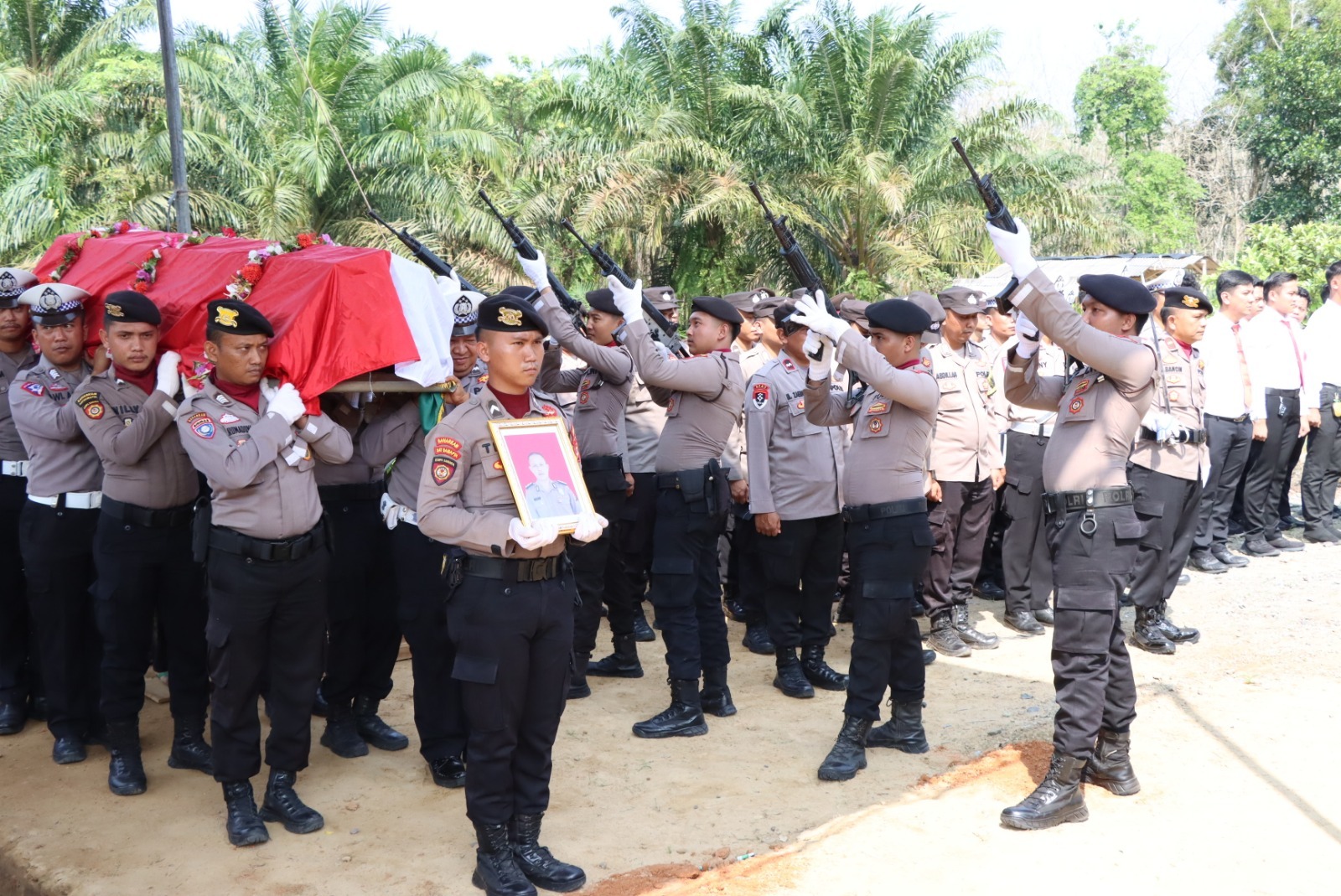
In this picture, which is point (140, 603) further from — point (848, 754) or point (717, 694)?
point (848, 754)

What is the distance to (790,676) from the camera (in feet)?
19.2

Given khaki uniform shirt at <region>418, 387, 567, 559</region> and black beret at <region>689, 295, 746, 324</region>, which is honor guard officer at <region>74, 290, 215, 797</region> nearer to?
khaki uniform shirt at <region>418, 387, 567, 559</region>

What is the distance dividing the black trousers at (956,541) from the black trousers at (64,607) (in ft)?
13.9

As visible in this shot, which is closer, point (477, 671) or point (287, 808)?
point (477, 671)

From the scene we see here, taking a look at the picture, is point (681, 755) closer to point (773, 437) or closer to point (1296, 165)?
point (773, 437)

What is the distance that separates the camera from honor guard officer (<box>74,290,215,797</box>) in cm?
444

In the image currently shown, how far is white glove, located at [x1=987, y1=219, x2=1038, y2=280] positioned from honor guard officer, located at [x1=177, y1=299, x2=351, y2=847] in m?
2.53

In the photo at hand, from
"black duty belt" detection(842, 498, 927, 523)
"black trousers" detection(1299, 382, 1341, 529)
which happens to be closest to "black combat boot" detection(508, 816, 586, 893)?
"black duty belt" detection(842, 498, 927, 523)

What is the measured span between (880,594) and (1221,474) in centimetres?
478

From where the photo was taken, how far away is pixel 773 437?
5.89 m

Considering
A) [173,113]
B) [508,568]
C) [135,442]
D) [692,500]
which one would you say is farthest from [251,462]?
→ [173,113]

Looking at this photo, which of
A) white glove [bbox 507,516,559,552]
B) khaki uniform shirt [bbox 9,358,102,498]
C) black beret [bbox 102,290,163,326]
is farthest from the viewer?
khaki uniform shirt [bbox 9,358,102,498]

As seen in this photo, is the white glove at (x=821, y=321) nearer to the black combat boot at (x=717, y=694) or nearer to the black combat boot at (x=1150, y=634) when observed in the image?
the black combat boot at (x=717, y=694)

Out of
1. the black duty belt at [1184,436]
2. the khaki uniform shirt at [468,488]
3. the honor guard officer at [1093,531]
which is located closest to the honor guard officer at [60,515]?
the khaki uniform shirt at [468,488]
